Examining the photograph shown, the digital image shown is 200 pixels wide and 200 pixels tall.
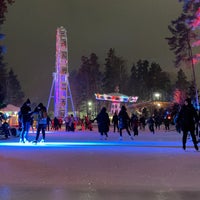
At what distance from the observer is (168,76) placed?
132 metres

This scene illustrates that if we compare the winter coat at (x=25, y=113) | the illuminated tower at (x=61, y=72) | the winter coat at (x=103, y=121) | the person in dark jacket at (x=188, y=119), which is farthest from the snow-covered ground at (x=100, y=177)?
the illuminated tower at (x=61, y=72)

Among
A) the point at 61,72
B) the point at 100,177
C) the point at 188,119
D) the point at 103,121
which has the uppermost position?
the point at 61,72

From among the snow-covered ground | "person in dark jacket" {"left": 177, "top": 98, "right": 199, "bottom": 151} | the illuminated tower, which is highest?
the illuminated tower

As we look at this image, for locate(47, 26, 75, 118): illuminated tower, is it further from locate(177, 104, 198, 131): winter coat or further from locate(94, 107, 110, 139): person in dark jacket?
locate(177, 104, 198, 131): winter coat

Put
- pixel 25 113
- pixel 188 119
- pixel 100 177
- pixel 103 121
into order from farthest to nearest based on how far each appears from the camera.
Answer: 1. pixel 103 121
2. pixel 25 113
3. pixel 188 119
4. pixel 100 177

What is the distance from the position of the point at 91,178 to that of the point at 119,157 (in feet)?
11.5

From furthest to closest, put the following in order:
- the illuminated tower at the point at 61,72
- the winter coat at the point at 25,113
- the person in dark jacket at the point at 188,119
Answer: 1. the illuminated tower at the point at 61,72
2. the winter coat at the point at 25,113
3. the person in dark jacket at the point at 188,119

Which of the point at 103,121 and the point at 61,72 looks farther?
the point at 61,72

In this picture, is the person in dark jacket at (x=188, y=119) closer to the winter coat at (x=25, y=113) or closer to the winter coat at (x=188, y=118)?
the winter coat at (x=188, y=118)

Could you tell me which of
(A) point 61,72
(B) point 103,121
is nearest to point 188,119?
(B) point 103,121

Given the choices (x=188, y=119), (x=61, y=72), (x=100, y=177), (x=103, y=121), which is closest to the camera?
(x=100, y=177)

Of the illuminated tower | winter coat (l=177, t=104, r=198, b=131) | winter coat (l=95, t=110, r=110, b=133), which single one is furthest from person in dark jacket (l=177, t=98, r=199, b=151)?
the illuminated tower

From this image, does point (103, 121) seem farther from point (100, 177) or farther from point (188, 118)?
point (100, 177)

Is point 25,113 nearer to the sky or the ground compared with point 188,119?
nearer to the sky
